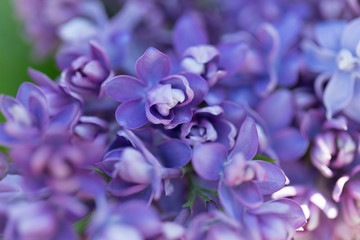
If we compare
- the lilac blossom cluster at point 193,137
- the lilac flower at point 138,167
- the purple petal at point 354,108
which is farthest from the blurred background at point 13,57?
the purple petal at point 354,108

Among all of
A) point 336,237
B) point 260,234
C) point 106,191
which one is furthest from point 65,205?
point 336,237

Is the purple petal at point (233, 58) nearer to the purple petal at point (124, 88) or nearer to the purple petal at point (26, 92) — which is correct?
the purple petal at point (124, 88)

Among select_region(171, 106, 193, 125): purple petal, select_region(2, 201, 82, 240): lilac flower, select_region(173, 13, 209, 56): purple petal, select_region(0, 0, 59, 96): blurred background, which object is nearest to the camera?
select_region(2, 201, 82, 240): lilac flower

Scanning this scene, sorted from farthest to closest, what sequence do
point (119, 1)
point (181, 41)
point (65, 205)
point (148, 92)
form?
point (119, 1) → point (181, 41) → point (148, 92) → point (65, 205)

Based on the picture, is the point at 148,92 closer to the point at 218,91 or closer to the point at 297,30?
the point at 218,91

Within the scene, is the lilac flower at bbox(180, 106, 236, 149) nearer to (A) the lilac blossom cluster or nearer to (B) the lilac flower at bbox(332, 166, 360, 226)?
(A) the lilac blossom cluster

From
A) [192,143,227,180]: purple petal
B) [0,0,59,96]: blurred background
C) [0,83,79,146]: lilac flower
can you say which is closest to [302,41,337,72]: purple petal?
[192,143,227,180]: purple petal

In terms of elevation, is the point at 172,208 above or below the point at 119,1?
below
